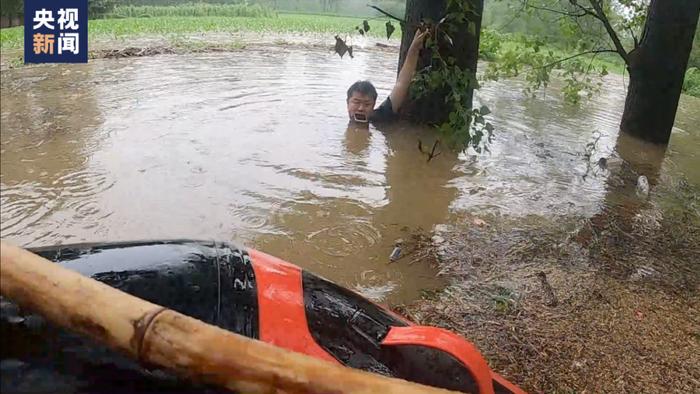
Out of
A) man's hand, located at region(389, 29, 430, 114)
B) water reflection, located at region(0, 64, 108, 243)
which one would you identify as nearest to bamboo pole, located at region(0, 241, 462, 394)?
water reflection, located at region(0, 64, 108, 243)

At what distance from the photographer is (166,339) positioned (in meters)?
0.82

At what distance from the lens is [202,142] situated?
4.51 meters

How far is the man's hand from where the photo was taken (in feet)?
15.7

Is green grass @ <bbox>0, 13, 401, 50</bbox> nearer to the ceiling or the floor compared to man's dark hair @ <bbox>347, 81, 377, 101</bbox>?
nearer to the ceiling

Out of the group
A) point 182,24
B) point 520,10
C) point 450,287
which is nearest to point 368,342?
point 450,287

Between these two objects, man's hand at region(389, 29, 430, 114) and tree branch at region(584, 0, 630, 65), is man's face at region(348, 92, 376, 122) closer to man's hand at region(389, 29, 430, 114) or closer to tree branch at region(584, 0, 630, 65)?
man's hand at region(389, 29, 430, 114)

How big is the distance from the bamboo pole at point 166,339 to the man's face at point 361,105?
15.4ft

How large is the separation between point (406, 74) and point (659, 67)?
2.47 m

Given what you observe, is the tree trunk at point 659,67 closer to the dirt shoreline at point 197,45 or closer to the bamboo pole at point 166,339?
the dirt shoreline at point 197,45

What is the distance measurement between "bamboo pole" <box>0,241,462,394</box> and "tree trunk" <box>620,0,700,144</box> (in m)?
5.61

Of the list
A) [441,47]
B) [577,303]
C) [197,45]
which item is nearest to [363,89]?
[441,47]

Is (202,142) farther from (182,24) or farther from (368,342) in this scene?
(182,24)

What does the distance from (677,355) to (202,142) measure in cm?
345

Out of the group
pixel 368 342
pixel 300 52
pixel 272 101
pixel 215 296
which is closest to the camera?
pixel 215 296
